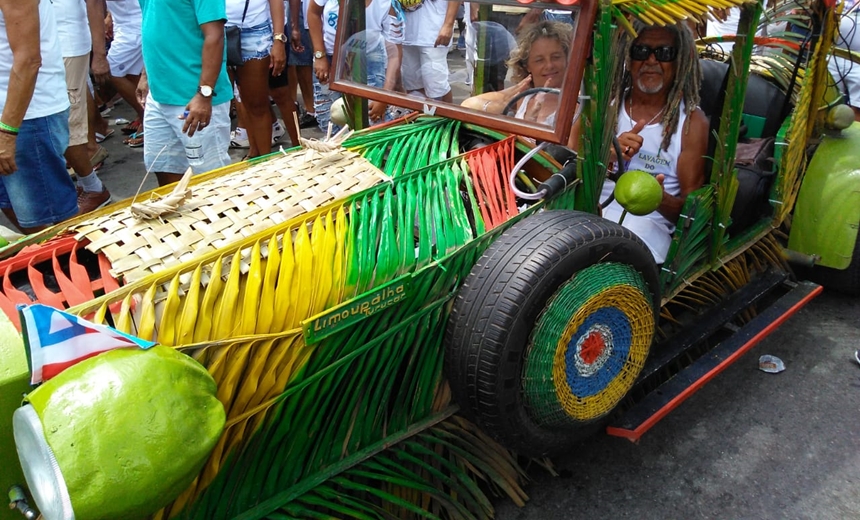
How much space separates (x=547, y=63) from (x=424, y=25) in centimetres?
68

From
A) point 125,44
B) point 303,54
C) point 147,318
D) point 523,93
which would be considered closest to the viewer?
point 147,318

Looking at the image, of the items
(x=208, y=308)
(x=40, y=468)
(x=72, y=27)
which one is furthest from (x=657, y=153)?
(x=72, y=27)

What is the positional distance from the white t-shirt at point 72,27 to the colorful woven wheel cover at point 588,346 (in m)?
3.69

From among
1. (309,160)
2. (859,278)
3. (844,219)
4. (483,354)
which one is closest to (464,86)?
(309,160)

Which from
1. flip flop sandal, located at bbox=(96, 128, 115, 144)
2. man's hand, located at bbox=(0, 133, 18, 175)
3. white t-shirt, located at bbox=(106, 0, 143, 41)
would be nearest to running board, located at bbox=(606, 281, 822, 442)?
man's hand, located at bbox=(0, 133, 18, 175)

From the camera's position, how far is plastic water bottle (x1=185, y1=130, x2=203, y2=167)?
3344mm

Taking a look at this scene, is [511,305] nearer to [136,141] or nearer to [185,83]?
[185,83]

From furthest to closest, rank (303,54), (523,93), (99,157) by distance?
1. (303,54)
2. (99,157)
3. (523,93)

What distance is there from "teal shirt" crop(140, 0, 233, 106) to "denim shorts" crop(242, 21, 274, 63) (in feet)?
3.57

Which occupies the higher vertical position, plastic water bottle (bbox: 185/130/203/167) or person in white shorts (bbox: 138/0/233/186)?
person in white shorts (bbox: 138/0/233/186)

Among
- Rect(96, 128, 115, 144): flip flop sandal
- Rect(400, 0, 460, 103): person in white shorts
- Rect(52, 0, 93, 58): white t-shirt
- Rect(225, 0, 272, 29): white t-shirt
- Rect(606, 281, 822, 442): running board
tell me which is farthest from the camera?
Rect(96, 128, 115, 144): flip flop sandal

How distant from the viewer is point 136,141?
593 cm

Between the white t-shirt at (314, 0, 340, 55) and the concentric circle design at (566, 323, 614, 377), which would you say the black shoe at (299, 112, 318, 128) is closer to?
the white t-shirt at (314, 0, 340, 55)

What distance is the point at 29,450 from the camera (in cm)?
125
